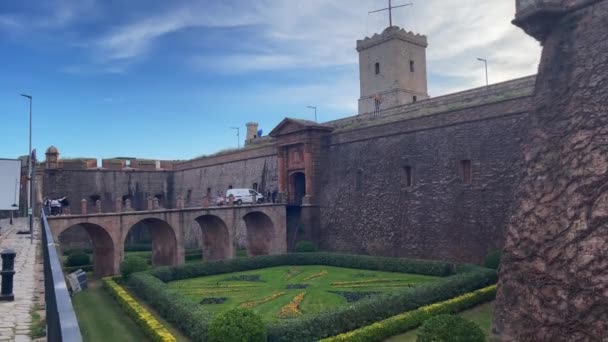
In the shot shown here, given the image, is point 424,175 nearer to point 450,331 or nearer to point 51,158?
point 450,331

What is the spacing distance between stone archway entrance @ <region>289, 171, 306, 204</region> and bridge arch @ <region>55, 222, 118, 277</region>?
1027 cm

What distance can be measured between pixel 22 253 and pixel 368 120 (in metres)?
19.2

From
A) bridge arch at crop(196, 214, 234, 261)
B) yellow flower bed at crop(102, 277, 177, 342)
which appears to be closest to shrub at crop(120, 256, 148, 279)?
yellow flower bed at crop(102, 277, 177, 342)

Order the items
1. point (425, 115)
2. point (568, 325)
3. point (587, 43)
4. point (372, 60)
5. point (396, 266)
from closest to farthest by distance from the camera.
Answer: point (568, 325) < point (587, 43) < point (396, 266) < point (425, 115) < point (372, 60)

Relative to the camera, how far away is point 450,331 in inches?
335

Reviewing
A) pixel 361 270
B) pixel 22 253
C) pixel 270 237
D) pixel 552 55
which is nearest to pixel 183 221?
pixel 270 237

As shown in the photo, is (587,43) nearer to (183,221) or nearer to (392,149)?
(392,149)

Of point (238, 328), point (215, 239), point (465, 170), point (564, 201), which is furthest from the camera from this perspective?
point (215, 239)

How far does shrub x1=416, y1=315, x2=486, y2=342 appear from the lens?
27.8 feet

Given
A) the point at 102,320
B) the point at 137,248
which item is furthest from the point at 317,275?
the point at 137,248

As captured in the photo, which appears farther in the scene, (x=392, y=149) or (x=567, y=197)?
(x=392, y=149)

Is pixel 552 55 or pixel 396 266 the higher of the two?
pixel 552 55

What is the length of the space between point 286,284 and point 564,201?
42.6 ft

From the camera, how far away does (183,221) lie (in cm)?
2372
